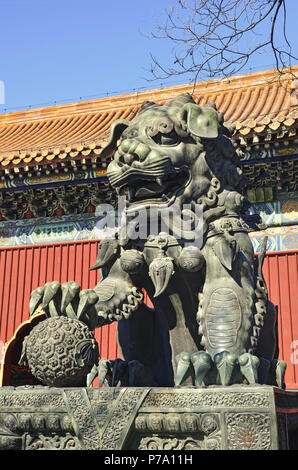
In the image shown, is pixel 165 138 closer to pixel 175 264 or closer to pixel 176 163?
pixel 176 163

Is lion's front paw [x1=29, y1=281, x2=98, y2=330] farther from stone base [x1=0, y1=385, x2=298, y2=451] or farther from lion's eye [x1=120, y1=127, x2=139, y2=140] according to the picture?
lion's eye [x1=120, y1=127, x2=139, y2=140]

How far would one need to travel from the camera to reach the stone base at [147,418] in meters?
2.31

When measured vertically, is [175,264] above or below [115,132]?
below

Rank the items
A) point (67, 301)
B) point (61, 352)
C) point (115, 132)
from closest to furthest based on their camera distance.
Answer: point (61, 352)
point (67, 301)
point (115, 132)

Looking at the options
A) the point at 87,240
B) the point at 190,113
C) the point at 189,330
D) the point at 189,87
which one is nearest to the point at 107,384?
the point at 189,330

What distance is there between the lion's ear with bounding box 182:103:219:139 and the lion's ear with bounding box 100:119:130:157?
392 mm

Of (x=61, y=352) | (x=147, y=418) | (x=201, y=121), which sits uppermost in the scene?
(x=201, y=121)

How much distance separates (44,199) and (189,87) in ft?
13.3

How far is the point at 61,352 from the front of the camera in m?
2.62

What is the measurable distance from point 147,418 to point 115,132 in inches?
67.9

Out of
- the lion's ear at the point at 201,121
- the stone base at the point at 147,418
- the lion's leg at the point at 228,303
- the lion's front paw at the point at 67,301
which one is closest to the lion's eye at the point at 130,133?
the lion's ear at the point at 201,121

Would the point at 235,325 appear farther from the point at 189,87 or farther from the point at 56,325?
the point at 189,87

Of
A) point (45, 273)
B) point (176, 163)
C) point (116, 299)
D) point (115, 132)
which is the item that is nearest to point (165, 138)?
point (176, 163)

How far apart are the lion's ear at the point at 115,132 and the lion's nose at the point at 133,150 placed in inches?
13.0
